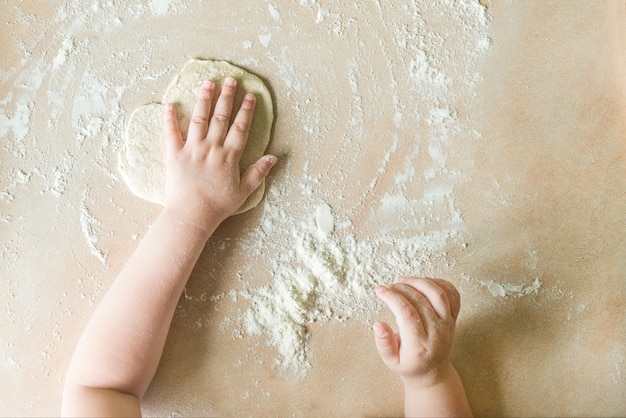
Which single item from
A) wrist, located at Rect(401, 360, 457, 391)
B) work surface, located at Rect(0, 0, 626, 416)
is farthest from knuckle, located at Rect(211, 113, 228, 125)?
wrist, located at Rect(401, 360, 457, 391)

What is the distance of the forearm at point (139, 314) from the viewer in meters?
0.85

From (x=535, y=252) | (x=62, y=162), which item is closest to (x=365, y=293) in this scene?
(x=535, y=252)

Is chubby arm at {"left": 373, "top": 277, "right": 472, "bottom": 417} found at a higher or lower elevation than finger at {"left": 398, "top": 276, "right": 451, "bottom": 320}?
lower

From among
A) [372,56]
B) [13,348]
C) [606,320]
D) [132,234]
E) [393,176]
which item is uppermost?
[372,56]

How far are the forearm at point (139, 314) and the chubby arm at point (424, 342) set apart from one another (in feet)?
1.09

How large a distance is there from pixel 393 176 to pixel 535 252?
283 millimetres

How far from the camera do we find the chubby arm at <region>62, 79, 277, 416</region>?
0.85 m

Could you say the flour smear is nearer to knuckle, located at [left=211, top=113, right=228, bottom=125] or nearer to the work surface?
the work surface

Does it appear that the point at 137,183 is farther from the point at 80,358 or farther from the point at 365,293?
the point at 365,293

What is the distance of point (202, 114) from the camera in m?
0.92

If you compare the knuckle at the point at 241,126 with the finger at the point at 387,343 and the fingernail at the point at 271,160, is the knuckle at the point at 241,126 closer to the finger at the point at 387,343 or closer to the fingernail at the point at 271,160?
the fingernail at the point at 271,160

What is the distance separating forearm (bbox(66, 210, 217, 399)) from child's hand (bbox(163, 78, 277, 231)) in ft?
0.11

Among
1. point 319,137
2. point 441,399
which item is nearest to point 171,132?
point 319,137

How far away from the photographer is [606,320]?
96 cm
